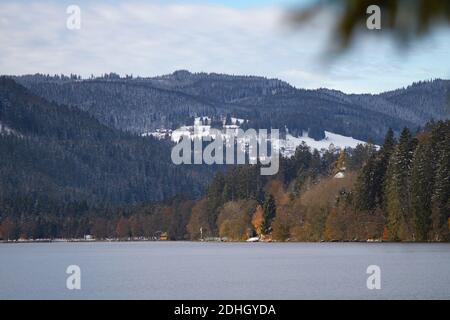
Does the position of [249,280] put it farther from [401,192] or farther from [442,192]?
[401,192]

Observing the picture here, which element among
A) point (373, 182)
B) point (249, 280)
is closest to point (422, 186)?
point (373, 182)

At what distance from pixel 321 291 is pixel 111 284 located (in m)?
20.2

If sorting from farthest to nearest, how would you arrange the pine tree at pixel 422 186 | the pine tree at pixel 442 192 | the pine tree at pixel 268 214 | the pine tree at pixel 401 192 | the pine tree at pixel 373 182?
the pine tree at pixel 268 214 → the pine tree at pixel 373 182 → the pine tree at pixel 401 192 → the pine tree at pixel 422 186 → the pine tree at pixel 442 192

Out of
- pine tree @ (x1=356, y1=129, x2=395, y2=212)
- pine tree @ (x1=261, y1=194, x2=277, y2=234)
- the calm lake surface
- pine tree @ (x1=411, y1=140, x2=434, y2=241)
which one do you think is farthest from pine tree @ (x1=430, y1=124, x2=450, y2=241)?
pine tree @ (x1=261, y1=194, x2=277, y2=234)

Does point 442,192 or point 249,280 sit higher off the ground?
point 442,192

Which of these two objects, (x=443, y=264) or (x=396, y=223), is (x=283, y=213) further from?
(x=443, y=264)

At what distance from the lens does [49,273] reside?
9744 centimetres

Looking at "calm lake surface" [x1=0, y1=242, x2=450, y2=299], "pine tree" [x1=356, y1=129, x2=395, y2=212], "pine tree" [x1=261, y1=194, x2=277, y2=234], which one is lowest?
"calm lake surface" [x1=0, y1=242, x2=450, y2=299]

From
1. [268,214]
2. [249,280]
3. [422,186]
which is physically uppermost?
[422,186]

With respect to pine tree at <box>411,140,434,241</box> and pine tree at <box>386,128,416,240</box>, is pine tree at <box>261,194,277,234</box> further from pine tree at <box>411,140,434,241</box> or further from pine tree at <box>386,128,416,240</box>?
pine tree at <box>411,140,434,241</box>

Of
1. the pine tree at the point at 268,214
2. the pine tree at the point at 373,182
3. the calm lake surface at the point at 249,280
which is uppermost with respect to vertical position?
the pine tree at the point at 373,182

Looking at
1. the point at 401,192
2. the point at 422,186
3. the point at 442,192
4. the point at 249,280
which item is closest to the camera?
the point at 249,280

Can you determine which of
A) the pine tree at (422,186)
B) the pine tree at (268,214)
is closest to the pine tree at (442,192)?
the pine tree at (422,186)

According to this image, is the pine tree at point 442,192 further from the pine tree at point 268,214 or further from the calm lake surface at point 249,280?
the pine tree at point 268,214
